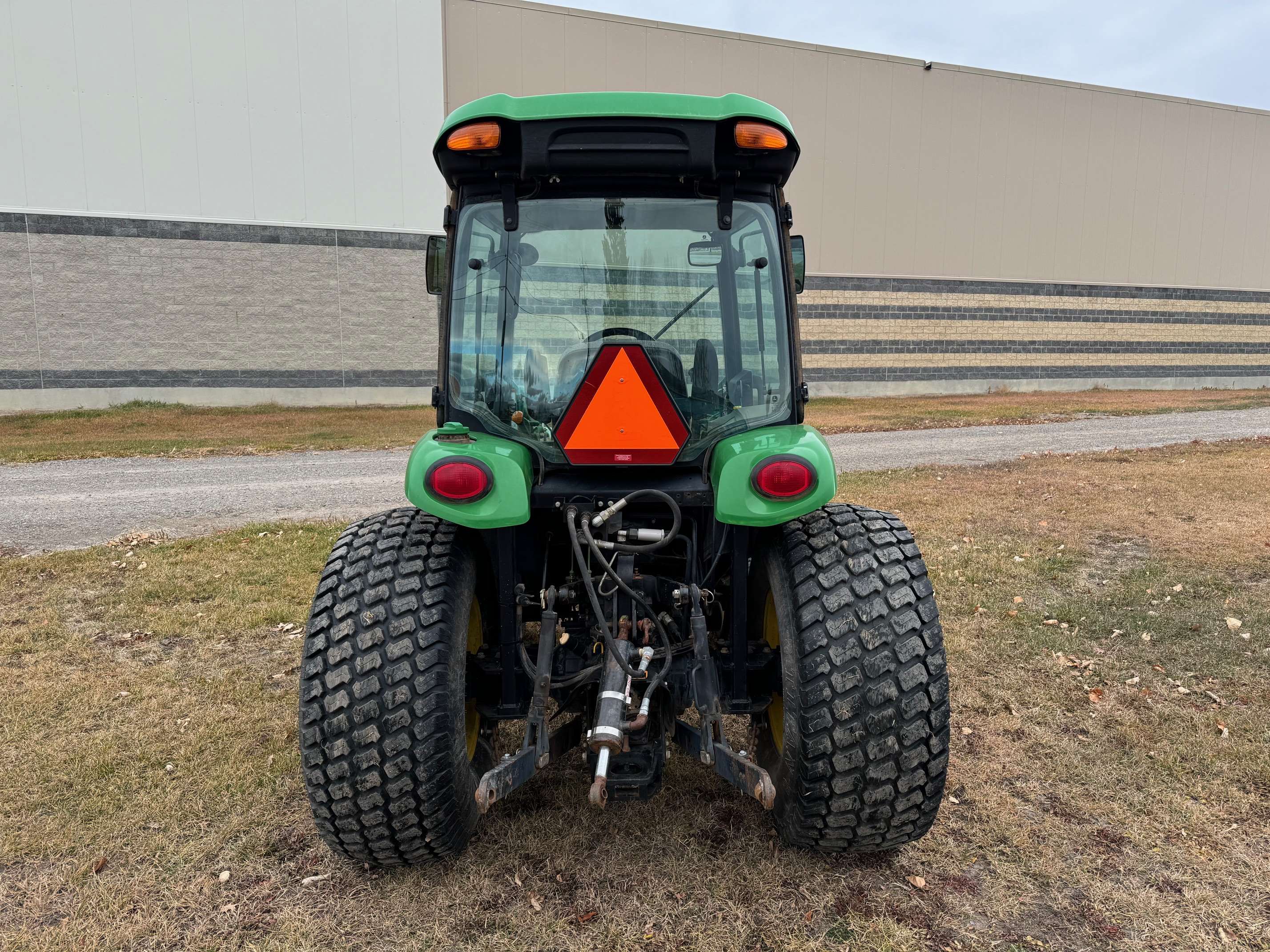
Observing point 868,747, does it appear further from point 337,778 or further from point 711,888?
point 337,778

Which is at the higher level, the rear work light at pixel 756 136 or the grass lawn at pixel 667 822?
the rear work light at pixel 756 136

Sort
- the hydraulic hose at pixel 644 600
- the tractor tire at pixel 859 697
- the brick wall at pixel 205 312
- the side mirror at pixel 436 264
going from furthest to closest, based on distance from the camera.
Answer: the brick wall at pixel 205 312, the side mirror at pixel 436 264, the hydraulic hose at pixel 644 600, the tractor tire at pixel 859 697

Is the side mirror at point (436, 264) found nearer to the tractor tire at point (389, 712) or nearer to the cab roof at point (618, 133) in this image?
the cab roof at point (618, 133)

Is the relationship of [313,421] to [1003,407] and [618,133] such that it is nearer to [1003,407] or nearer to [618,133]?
[618,133]

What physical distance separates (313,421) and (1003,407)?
16257 mm

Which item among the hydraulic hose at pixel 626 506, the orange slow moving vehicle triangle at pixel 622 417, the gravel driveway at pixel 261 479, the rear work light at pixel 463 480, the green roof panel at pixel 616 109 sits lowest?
the gravel driveway at pixel 261 479

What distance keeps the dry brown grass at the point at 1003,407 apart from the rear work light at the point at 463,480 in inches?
543

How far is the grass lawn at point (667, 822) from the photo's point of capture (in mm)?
2490

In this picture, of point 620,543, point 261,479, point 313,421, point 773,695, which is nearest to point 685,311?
point 620,543

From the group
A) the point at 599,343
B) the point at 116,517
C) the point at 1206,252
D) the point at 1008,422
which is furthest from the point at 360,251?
the point at 1206,252

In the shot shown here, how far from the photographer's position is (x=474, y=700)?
2.95 m

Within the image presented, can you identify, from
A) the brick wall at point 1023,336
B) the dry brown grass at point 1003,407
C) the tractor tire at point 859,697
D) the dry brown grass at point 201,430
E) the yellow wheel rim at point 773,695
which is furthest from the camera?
the brick wall at point 1023,336

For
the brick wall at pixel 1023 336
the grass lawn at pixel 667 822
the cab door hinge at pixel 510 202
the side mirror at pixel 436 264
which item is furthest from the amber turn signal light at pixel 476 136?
the brick wall at pixel 1023 336

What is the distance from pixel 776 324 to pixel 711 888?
1914 millimetres
